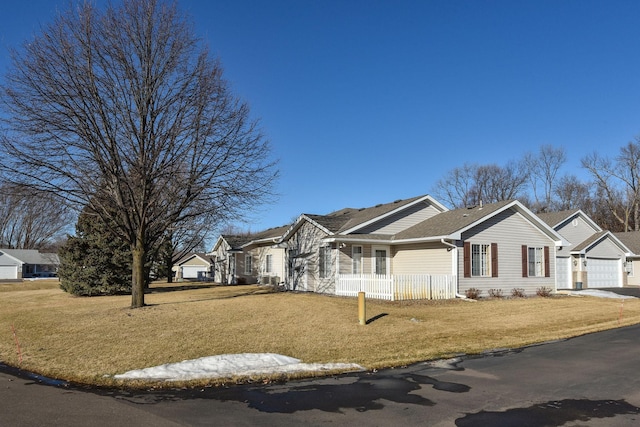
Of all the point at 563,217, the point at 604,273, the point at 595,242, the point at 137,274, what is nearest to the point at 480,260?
the point at 595,242

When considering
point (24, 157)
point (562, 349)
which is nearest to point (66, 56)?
point (24, 157)

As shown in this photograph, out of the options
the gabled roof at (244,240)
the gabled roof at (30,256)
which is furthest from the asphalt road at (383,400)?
the gabled roof at (30,256)

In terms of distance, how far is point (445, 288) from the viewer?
64.0ft

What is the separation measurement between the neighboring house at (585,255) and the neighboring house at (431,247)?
6.21 meters

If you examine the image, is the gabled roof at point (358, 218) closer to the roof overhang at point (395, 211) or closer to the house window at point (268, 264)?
the roof overhang at point (395, 211)

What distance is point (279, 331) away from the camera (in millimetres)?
11797

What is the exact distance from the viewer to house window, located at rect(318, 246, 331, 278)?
23.3 metres

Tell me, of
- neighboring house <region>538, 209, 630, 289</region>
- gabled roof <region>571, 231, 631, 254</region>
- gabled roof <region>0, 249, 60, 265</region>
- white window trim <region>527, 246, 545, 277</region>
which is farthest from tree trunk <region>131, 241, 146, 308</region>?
gabled roof <region>0, 249, 60, 265</region>

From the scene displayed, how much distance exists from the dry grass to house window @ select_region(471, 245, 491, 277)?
8.47ft

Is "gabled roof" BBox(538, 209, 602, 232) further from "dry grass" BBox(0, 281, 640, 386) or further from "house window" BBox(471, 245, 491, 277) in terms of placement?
"dry grass" BBox(0, 281, 640, 386)

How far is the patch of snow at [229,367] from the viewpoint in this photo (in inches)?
309

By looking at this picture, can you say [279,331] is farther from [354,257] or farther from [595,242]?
[595,242]

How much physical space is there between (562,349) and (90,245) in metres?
25.6

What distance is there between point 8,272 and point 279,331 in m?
67.4
